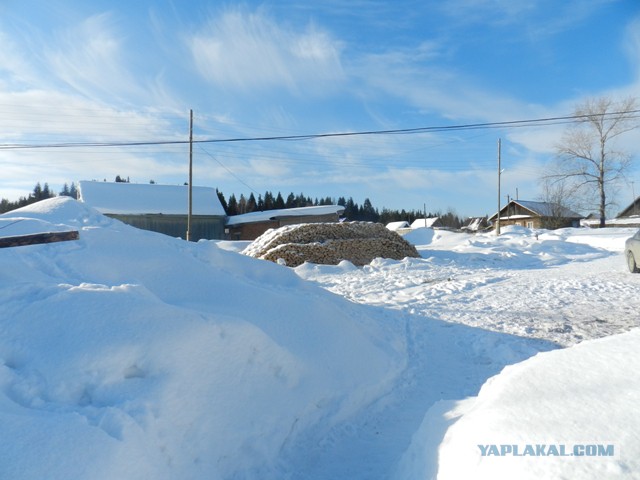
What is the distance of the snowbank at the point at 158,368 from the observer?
2.82 meters

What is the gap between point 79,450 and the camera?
8.74 ft

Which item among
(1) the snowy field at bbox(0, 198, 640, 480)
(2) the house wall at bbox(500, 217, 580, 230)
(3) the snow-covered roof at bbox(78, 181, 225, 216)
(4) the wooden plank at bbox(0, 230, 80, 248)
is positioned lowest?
(1) the snowy field at bbox(0, 198, 640, 480)

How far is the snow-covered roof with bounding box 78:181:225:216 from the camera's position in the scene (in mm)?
36469

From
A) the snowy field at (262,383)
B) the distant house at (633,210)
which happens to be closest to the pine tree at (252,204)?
the distant house at (633,210)

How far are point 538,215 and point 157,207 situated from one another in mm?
40385

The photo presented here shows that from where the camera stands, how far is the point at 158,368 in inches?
142

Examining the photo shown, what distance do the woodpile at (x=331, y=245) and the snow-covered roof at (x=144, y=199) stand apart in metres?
21.4

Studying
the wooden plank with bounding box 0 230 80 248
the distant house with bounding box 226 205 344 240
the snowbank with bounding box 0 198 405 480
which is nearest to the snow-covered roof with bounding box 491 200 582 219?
the distant house with bounding box 226 205 344 240

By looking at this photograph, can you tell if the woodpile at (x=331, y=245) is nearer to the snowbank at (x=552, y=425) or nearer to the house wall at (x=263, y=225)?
the snowbank at (x=552, y=425)

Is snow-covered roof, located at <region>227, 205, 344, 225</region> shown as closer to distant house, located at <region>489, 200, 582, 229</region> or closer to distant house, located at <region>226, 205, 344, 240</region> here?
distant house, located at <region>226, 205, 344, 240</region>

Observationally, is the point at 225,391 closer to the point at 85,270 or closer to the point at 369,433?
the point at 369,433

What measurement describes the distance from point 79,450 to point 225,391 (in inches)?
52.6

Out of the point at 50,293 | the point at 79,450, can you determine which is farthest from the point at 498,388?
the point at 50,293

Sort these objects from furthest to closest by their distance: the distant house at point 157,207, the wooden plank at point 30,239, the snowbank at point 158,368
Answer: the distant house at point 157,207, the wooden plank at point 30,239, the snowbank at point 158,368
